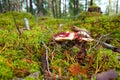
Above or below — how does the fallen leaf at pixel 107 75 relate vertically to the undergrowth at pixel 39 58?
below

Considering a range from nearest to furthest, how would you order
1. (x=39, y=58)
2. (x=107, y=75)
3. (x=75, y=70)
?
(x=107, y=75) → (x=75, y=70) → (x=39, y=58)

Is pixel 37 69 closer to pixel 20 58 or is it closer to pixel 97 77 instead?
pixel 20 58

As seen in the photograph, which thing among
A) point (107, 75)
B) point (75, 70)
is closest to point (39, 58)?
point (75, 70)

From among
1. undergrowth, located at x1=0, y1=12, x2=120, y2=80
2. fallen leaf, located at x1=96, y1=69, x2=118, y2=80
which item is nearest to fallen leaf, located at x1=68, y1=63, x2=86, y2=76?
undergrowth, located at x1=0, y1=12, x2=120, y2=80

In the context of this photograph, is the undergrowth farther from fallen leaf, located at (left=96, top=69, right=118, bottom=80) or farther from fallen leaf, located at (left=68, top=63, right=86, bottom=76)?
fallen leaf, located at (left=96, top=69, right=118, bottom=80)

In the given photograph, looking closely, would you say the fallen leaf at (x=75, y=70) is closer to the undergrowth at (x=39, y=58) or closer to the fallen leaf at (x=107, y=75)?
the undergrowth at (x=39, y=58)

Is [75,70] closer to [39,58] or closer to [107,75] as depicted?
[107,75]

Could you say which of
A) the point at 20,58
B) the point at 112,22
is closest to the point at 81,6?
the point at 112,22

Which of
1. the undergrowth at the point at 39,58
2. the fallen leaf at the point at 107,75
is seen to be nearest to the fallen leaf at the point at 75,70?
the undergrowth at the point at 39,58

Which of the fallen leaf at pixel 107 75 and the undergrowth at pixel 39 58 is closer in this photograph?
the fallen leaf at pixel 107 75

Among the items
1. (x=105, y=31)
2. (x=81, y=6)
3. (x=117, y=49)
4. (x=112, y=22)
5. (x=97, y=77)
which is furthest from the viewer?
(x=81, y=6)

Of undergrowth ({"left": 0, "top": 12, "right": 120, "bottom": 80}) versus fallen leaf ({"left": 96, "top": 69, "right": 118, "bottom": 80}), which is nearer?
fallen leaf ({"left": 96, "top": 69, "right": 118, "bottom": 80})
